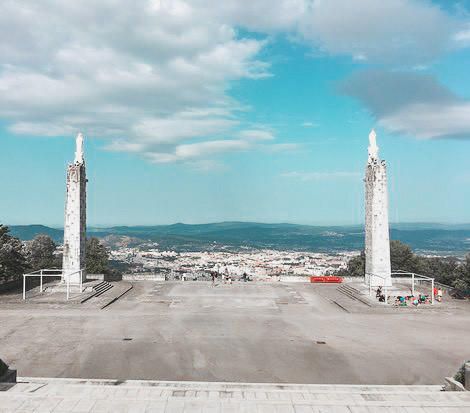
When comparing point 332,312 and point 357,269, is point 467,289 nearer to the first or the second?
point 332,312

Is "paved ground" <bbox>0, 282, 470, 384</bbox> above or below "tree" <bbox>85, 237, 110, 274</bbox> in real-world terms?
below

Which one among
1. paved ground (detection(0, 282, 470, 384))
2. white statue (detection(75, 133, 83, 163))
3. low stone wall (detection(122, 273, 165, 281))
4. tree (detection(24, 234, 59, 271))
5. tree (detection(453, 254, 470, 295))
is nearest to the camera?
paved ground (detection(0, 282, 470, 384))

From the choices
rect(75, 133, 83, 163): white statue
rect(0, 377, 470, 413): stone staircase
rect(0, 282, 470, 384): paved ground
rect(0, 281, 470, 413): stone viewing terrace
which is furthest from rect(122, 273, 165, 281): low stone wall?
rect(0, 377, 470, 413): stone staircase

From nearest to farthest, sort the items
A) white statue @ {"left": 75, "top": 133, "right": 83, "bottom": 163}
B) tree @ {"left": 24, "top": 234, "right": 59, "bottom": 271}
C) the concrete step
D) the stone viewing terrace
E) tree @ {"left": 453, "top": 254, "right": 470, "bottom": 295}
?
the stone viewing terrace < the concrete step < tree @ {"left": 453, "top": 254, "right": 470, "bottom": 295} < white statue @ {"left": 75, "top": 133, "right": 83, "bottom": 163} < tree @ {"left": 24, "top": 234, "right": 59, "bottom": 271}

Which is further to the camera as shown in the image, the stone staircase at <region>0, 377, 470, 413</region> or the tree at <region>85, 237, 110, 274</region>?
the tree at <region>85, 237, 110, 274</region>

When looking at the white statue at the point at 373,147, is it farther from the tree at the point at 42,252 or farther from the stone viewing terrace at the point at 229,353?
the tree at the point at 42,252

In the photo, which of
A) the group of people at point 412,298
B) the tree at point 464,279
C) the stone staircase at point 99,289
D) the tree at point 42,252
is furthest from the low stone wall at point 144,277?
the tree at point 464,279

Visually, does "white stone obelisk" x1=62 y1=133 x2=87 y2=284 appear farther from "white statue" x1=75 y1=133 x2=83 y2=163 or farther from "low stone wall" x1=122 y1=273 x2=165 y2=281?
"low stone wall" x1=122 y1=273 x2=165 y2=281

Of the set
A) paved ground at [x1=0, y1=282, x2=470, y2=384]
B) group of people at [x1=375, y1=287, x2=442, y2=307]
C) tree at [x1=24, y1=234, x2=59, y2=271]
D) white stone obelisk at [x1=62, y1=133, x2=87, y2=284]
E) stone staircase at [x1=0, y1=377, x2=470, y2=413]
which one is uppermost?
white stone obelisk at [x1=62, y1=133, x2=87, y2=284]
